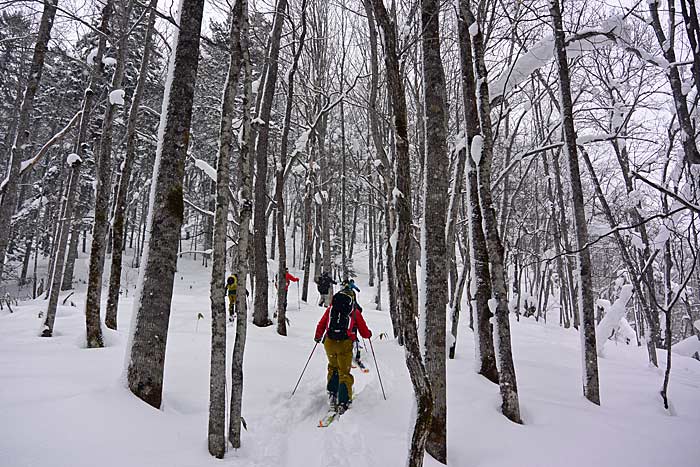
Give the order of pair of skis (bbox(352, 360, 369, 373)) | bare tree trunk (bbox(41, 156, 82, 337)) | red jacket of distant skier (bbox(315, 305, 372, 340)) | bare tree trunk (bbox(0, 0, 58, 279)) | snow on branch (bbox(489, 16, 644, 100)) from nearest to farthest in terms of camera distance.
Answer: snow on branch (bbox(489, 16, 644, 100)), red jacket of distant skier (bbox(315, 305, 372, 340)), bare tree trunk (bbox(0, 0, 58, 279)), bare tree trunk (bbox(41, 156, 82, 337)), pair of skis (bbox(352, 360, 369, 373))

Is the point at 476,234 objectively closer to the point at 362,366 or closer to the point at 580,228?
the point at 580,228

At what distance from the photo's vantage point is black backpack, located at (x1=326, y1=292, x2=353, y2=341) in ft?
20.3

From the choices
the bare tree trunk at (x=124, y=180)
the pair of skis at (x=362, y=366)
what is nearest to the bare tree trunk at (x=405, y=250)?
the pair of skis at (x=362, y=366)

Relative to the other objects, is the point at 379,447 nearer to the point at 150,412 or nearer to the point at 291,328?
the point at 150,412

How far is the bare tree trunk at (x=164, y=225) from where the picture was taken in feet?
14.1

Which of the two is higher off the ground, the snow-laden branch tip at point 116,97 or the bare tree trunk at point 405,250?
the snow-laden branch tip at point 116,97

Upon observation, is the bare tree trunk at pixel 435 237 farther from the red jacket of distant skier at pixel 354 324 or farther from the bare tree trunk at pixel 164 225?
the bare tree trunk at pixel 164 225

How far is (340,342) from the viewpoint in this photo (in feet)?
20.4

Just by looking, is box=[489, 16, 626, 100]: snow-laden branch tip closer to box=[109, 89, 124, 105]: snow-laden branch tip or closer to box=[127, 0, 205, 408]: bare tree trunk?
box=[127, 0, 205, 408]: bare tree trunk

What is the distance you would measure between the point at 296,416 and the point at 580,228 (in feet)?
18.4

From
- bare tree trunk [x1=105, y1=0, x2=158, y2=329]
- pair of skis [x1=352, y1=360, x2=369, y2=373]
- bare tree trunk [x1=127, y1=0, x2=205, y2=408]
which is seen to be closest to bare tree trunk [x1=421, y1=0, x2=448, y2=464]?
bare tree trunk [x1=127, y1=0, x2=205, y2=408]

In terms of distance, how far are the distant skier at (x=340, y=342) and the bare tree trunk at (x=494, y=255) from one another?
209 cm

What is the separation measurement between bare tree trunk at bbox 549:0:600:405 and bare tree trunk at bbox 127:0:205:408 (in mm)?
5736

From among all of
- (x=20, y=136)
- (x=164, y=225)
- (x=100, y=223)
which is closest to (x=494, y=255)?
(x=164, y=225)
